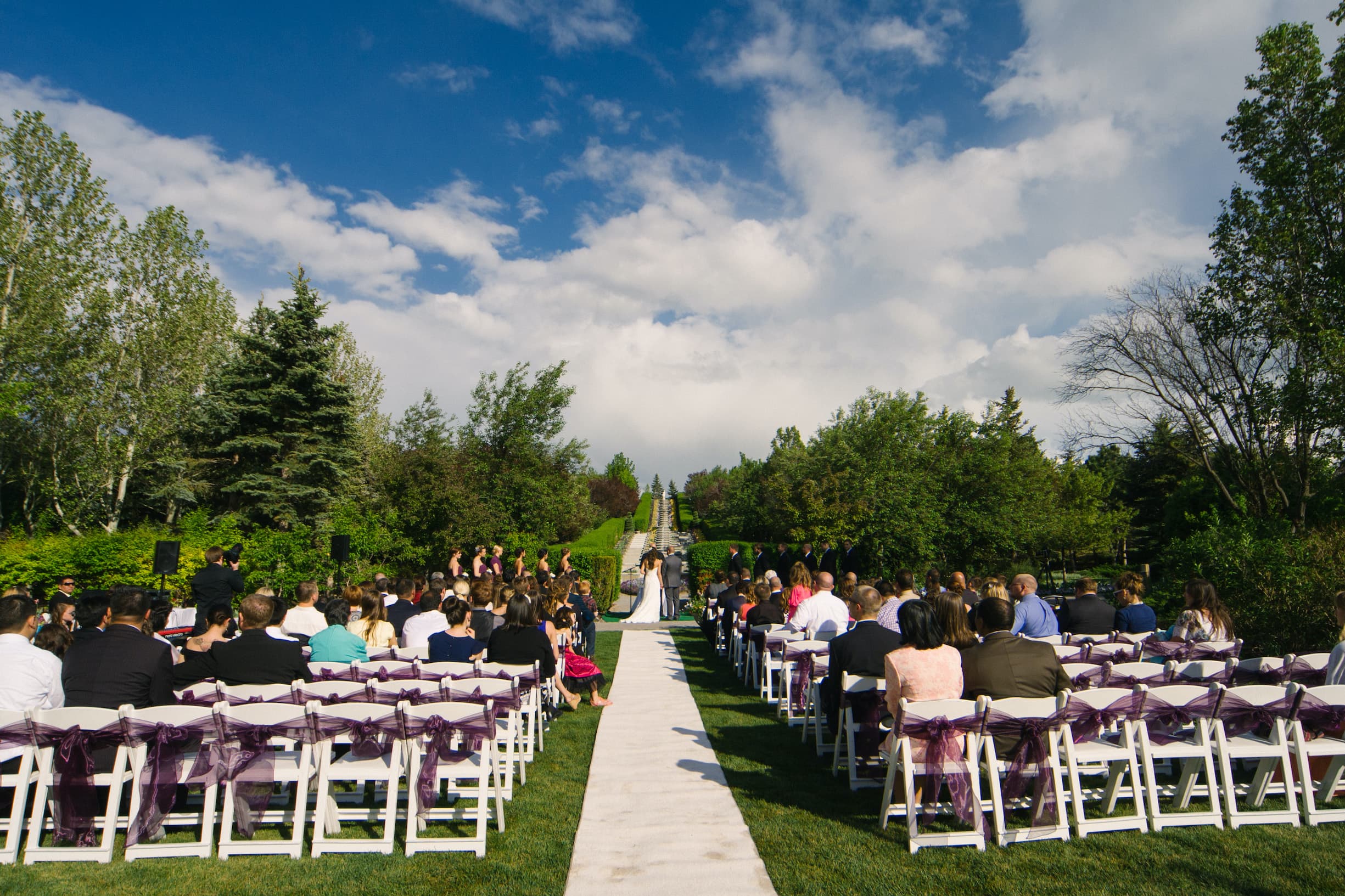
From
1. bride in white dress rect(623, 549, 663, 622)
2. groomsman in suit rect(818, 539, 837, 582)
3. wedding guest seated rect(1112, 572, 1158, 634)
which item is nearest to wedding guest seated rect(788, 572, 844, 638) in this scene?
wedding guest seated rect(1112, 572, 1158, 634)

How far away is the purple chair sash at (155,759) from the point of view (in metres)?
4.30

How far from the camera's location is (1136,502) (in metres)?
45.2

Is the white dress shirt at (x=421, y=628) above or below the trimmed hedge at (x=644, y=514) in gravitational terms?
below

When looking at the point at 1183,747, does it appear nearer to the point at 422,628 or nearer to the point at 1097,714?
the point at 1097,714

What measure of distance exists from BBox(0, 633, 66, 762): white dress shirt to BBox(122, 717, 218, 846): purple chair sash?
0.64 meters

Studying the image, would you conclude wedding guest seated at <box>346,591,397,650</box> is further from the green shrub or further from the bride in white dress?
the green shrub

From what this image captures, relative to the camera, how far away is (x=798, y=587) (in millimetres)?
10672

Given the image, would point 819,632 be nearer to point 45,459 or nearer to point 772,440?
point 45,459

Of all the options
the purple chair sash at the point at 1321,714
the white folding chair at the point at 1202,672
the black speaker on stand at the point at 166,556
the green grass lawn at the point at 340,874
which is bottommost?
the green grass lawn at the point at 340,874

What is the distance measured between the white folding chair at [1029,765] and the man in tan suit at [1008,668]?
0.20m

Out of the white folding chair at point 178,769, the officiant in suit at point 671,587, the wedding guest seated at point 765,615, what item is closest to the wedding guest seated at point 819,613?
the wedding guest seated at point 765,615

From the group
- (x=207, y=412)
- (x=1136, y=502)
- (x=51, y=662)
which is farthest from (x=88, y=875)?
(x=1136, y=502)

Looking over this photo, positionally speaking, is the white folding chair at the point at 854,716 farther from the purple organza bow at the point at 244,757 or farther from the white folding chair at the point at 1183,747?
the purple organza bow at the point at 244,757

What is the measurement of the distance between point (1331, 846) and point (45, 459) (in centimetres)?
3322
